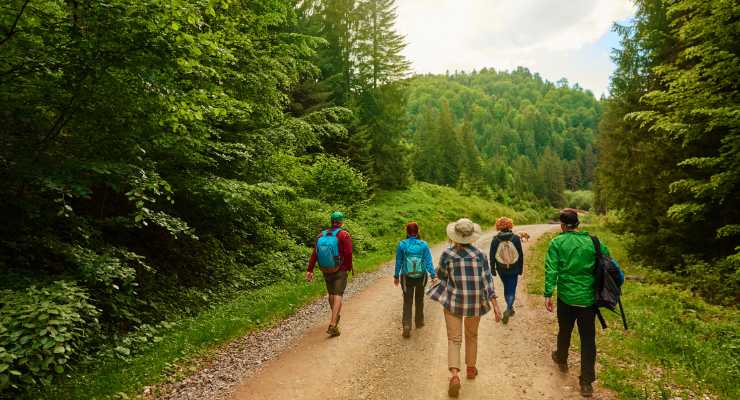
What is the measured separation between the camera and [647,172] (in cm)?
1411

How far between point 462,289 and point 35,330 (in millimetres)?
5325

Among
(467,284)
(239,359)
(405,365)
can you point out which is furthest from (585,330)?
(239,359)

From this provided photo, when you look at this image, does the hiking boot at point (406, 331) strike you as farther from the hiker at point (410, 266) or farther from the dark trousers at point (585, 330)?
the dark trousers at point (585, 330)

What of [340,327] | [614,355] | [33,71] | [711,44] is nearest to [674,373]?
[614,355]

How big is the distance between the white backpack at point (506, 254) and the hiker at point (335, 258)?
140 inches

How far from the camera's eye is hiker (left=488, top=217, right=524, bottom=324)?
27.9 feet

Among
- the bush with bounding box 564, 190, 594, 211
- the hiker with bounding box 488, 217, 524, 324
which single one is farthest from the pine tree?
the bush with bounding box 564, 190, 594, 211

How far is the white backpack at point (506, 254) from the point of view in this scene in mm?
8484

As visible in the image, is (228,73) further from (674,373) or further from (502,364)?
(674,373)

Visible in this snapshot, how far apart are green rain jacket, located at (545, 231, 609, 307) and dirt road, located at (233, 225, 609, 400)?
1365 mm

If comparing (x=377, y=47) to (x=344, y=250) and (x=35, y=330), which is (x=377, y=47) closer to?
(x=344, y=250)

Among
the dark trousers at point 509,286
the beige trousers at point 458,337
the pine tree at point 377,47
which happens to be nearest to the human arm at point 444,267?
the beige trousers at point 458,337

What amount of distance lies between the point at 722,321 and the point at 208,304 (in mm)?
11814

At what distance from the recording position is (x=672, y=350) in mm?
6574
